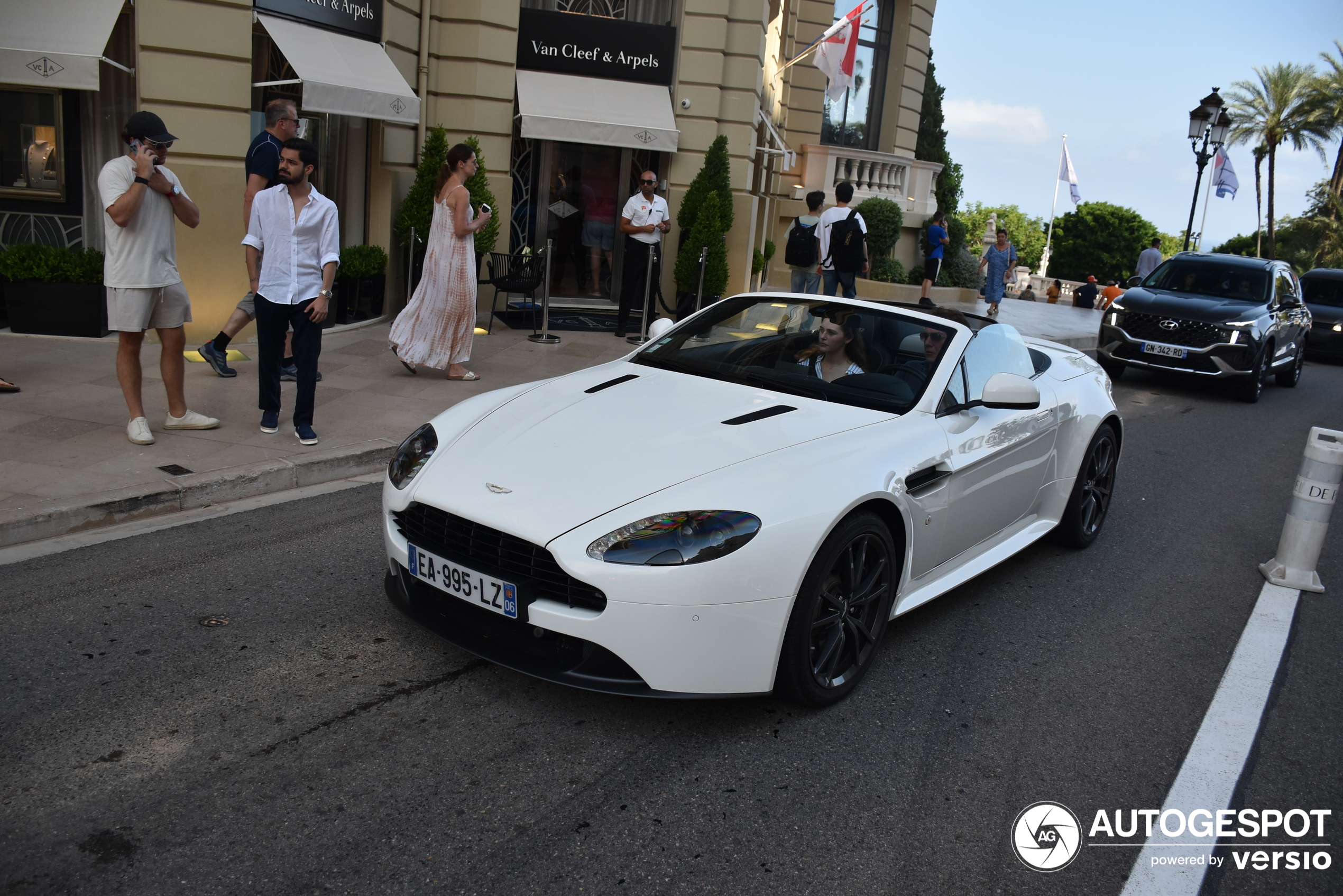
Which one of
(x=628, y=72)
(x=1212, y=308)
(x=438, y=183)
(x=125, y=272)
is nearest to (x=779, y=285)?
(x=628, y=72)

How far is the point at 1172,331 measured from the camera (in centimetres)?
1252

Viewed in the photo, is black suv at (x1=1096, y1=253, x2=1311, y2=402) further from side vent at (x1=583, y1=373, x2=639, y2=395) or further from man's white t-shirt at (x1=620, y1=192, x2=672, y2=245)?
side vent at (x1=583, y1=373, x2=639, y2=395)

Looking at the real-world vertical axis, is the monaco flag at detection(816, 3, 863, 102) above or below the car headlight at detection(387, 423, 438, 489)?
above

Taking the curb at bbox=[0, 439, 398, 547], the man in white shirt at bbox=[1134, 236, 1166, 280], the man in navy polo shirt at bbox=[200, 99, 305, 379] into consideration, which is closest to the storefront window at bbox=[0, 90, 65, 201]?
the man in navy polo shirt at bbox=[200, 99, 305, 379]

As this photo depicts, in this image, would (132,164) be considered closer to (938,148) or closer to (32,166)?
(32,166)

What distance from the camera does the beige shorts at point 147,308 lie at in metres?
6.18

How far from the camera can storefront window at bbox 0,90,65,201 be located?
31.9 ft

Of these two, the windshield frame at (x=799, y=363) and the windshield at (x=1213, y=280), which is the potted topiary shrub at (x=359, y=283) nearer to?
the windshield frame at (x=799, y=363)

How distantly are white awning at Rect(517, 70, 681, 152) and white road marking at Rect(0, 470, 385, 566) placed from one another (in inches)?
310

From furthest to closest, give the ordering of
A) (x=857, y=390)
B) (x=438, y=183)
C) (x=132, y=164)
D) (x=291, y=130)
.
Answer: (x=438, y=183) → (x=291, y=130) → (x=132, y=164) → (x=857, y=390)

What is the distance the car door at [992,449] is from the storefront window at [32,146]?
8.93 metres

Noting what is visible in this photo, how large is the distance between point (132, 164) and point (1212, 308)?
11.5 m

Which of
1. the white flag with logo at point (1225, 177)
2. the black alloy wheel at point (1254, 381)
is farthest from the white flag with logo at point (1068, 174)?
the black alloy wheel at point (1254, 381)

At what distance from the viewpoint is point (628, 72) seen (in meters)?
14.3
